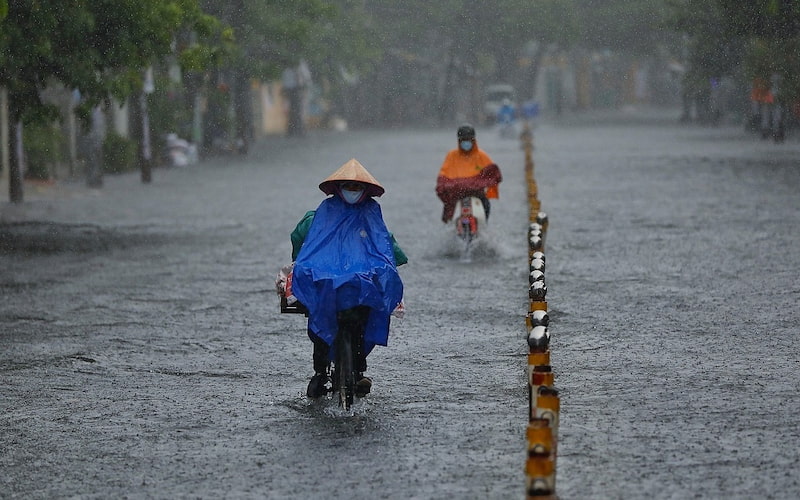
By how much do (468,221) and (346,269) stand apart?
7.52 m

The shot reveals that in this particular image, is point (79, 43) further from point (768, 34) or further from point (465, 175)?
point (768, 34)

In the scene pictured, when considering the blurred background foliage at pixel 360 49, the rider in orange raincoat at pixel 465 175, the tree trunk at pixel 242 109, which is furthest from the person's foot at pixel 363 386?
the tree trunk at pixel 242 109

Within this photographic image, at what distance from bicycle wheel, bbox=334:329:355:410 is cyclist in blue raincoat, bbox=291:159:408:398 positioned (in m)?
0.06

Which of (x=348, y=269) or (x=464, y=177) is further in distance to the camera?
(x=464, y=177)

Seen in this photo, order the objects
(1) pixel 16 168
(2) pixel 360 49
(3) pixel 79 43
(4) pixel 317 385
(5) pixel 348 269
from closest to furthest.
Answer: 1. (5) pixel 348 269
2. (4) pixel 317 385
3. (3) pixel 79 43
4. (1) pixel 16 168
5. (2) pixel 360 49

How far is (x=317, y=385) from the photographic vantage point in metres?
8.27

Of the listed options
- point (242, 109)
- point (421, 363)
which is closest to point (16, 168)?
point (421, 363)

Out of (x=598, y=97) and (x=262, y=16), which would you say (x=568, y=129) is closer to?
(x=262, y=16)

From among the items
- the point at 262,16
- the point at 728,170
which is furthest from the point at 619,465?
the point at 262,16

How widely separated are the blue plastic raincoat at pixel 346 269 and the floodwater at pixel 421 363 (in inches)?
20.9

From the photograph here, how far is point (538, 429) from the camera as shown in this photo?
5.73m

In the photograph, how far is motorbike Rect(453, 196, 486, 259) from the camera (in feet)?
50.1

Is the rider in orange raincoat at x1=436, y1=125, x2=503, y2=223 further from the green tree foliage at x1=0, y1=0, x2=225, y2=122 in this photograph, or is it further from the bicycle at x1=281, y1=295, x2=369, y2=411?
the bicycle at x1=281, y1=295, x2=369, y2=411

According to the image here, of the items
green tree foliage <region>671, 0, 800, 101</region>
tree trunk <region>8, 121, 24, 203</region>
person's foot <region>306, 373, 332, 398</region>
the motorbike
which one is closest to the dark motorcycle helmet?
the motorbike
